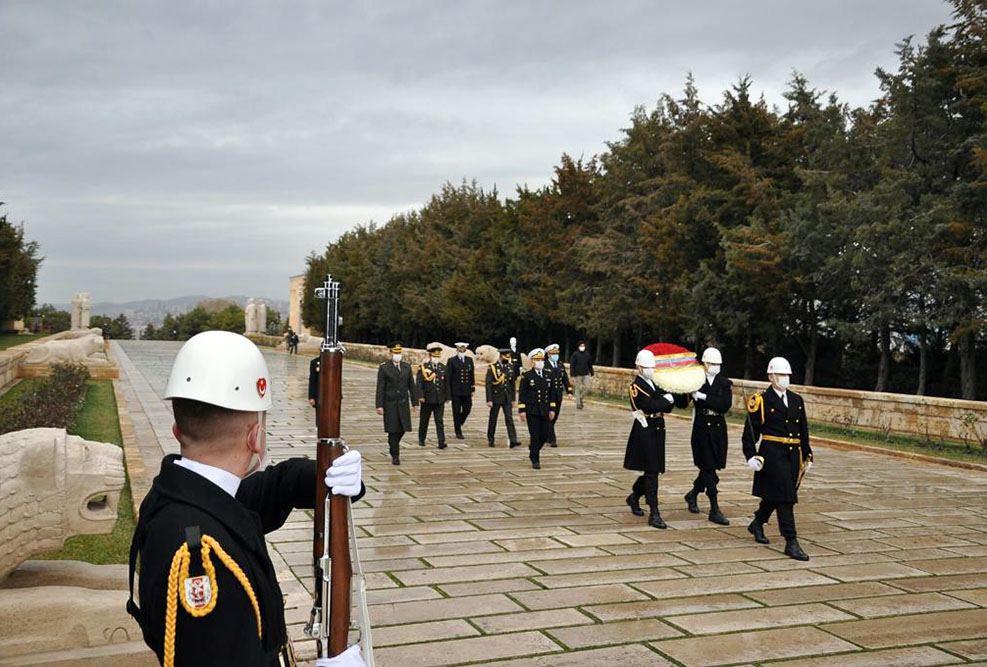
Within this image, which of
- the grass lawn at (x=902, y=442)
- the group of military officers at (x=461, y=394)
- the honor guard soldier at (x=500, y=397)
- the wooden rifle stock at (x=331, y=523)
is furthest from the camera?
the honor guard soldier at (x=500, y=397)

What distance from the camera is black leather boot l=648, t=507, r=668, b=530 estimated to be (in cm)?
904

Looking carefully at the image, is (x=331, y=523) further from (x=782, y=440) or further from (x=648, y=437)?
(x=648, y=437)

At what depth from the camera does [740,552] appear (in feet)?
26.8

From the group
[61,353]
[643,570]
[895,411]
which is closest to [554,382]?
[895,411]

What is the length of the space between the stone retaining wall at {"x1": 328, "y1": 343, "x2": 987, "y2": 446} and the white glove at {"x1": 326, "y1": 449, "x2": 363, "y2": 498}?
15317 millimetres

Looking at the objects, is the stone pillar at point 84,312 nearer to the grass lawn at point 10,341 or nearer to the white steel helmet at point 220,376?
the grass lawn at point 10,341

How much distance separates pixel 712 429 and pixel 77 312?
2539 inches

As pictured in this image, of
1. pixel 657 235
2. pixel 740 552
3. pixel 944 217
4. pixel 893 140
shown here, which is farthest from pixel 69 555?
pixel 657 235

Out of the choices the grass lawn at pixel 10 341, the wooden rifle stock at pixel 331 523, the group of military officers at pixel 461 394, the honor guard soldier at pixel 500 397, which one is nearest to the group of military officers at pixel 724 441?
the group of military officers at pixel 461 394

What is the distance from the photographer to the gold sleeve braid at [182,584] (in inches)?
76.4

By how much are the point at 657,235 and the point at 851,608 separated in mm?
20889

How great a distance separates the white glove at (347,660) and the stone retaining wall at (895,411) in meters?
15.5

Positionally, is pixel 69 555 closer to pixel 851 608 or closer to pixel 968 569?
pixel 851 608

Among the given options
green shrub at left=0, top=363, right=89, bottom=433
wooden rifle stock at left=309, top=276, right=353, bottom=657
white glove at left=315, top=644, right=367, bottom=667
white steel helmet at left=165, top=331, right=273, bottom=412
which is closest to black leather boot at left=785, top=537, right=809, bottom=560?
wooden rifle stock at left=309, top=276, right=353, bottom=657
